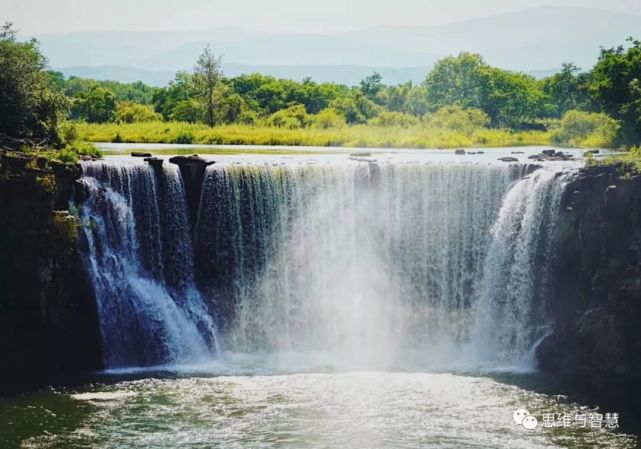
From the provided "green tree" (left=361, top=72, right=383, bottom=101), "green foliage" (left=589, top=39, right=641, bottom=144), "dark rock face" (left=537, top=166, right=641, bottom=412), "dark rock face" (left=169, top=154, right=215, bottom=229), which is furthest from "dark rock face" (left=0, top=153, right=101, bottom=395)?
"green tree" (left=361, top=72, right=383, bottom=101)

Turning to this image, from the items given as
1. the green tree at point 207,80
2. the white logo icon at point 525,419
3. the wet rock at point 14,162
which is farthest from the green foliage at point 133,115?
the white logo icon at point 525,419

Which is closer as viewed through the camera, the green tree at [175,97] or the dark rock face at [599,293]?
the dark rock face at [599,293]

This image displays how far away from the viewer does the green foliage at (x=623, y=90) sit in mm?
41188

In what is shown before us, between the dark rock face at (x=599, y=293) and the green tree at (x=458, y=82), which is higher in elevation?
the green tree at (x=458, y=82)

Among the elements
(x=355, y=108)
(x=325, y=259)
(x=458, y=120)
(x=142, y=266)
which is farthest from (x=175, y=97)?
(x=142, y=266)

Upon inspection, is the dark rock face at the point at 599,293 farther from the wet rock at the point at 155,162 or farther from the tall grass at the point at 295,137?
the tall grass at the point at 295,137

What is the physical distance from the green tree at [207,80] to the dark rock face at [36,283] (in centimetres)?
3212

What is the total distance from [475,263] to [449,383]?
20.2 ft

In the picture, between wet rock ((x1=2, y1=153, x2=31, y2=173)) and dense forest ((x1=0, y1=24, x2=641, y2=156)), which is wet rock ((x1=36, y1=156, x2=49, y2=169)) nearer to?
wet rock ((x1=2, y1=153, x2=31, y2=173))

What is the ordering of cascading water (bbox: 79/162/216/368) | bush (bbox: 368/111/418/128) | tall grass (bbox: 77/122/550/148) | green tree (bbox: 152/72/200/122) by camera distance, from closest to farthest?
cascading water (bbox: 79/162/216/368), tall grass (bbox: 77/122/550/148), bush (bbox: 368/111/418/128), green tree (bbox: 152/72/200/122)

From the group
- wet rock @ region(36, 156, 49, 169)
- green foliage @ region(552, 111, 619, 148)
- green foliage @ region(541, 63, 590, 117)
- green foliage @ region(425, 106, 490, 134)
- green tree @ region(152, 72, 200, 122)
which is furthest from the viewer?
green foliage @ region(541, 63, 590, 117)

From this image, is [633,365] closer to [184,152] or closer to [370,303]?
[370,303]

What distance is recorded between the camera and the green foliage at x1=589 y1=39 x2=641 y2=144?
41188 mm

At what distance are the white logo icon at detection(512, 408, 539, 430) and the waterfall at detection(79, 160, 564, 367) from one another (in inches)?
227
